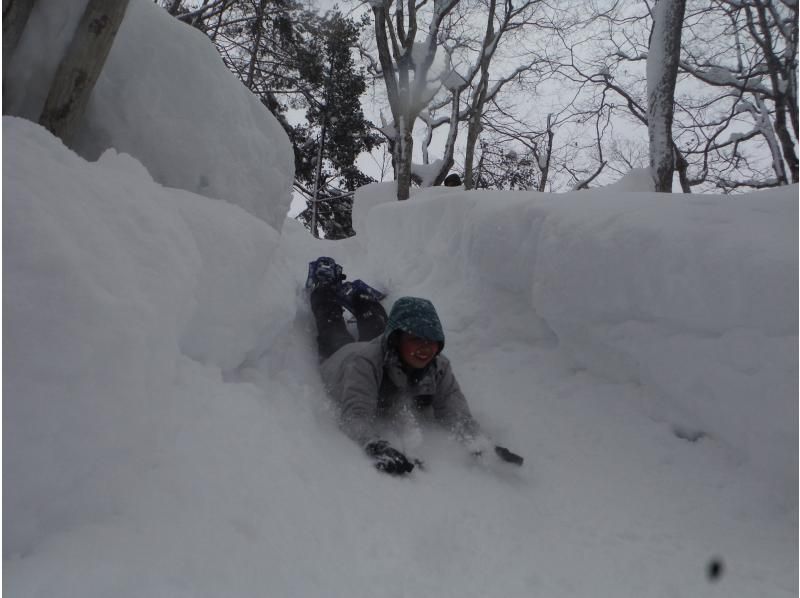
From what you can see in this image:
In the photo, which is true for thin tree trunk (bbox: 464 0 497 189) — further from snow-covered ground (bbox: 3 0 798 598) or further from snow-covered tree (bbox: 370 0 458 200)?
snow-covered ground (bbox: 3 0 798 598)

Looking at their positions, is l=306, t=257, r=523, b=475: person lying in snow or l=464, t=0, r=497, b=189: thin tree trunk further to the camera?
l=464, t=0, r=497, b=189: thin tree trunk

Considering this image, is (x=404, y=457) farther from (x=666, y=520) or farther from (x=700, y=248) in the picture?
(x=700, y=248)

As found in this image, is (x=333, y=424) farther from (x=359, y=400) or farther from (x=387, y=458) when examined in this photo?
(x=387, y=458)

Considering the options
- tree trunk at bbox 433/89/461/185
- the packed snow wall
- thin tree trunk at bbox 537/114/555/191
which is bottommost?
the packed snow wall

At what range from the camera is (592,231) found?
2791 mm

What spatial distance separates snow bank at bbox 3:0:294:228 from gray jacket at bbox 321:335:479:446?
1.91 metres

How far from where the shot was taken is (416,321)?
2.49 meters

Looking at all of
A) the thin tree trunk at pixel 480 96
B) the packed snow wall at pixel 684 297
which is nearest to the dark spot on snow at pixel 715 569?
the packed snow wall at pixel 684 297

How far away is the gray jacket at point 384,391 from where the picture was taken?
2406mm

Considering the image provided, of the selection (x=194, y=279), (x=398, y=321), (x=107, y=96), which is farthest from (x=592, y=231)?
(x=107, y=96)

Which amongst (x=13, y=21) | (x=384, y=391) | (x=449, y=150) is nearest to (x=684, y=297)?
(x=384, y=391)

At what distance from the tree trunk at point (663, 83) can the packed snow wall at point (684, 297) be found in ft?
7.60

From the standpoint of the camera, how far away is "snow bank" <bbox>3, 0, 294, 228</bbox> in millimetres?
2340

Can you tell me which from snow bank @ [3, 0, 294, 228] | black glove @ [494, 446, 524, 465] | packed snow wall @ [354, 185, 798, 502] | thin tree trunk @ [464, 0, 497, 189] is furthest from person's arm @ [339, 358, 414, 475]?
thin tree trunk @ [464, 0, 497, 189]
